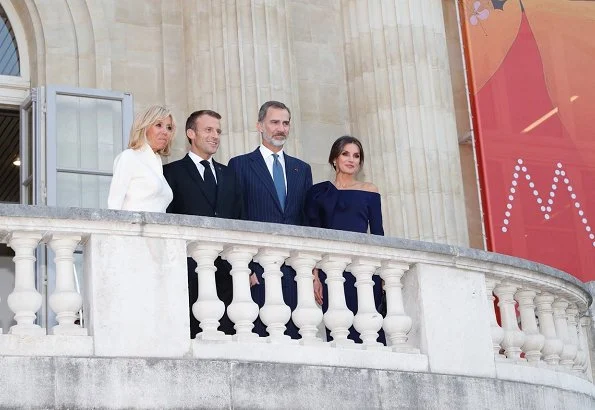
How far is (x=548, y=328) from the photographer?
33.3 feet

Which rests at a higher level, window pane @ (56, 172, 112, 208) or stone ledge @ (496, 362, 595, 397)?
window pane @ (56, 172, 112, 208)

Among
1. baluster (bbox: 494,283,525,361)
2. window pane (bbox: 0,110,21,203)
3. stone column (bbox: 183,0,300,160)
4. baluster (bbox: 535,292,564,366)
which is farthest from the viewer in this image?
window pane (bbox: 0,110,21,203)

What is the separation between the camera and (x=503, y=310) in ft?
32.1

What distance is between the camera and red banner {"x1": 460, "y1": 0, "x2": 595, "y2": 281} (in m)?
14.5

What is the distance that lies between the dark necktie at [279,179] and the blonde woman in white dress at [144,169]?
989mm

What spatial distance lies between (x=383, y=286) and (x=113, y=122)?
4.23 meters

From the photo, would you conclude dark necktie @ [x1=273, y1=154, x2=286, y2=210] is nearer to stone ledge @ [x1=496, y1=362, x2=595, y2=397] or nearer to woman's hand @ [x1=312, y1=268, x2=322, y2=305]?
woman's hand @ [x1=312, y1=268, x2=322, y2=305]

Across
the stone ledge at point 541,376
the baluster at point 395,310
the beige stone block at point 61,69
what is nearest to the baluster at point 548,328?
the stone ledge at point 541,376

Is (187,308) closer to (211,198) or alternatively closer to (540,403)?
(211,198)

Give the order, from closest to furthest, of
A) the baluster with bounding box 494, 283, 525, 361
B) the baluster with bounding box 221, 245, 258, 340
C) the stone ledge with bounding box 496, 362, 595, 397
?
the baluster with bounding box 221, 245, 258, 340 < the stone ledge with bounding box 496, 362, 595, 397 < the baluster with bounding box 494, 283, 525, 361

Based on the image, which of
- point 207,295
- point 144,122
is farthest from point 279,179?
point 207,295

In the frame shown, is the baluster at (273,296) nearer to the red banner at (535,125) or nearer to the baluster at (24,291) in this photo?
A: the baluster at (24,291)

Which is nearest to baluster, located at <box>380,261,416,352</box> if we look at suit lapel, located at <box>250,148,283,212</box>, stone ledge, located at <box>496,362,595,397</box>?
stone ledge, located at <box>496,362,595,397</box>

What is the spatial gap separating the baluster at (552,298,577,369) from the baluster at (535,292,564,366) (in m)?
0.13
